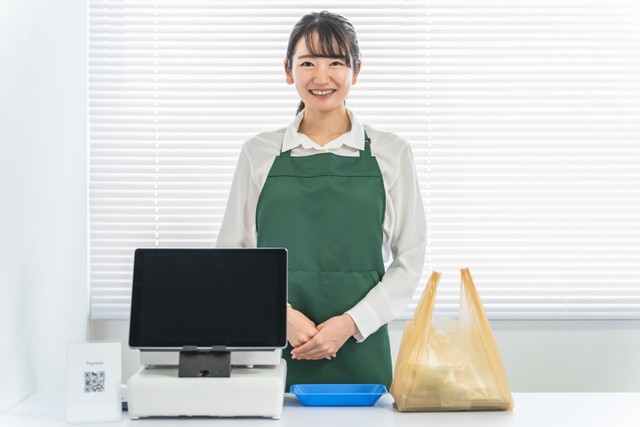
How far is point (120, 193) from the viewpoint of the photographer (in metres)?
3.00

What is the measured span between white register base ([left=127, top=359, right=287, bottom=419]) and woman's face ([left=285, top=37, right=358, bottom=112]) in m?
0.78

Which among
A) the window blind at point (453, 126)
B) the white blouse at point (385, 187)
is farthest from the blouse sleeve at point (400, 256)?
the window blind at point (453, 126)

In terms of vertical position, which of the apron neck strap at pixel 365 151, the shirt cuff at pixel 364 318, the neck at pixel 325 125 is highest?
the neck at pixel 325 125

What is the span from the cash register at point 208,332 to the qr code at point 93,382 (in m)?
0.07

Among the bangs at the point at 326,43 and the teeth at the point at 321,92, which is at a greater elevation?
the bangs at the point at 326,43

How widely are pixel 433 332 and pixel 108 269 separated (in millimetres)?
1730

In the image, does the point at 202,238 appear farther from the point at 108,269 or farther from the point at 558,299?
the point at 558,299

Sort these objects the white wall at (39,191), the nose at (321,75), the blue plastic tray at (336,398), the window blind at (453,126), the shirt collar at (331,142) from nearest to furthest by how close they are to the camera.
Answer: the blue plastic tray at (336,398), the white wall at (39,191), the nose at (321,75), the shirt collar at (331,142), the window blind at (453,126)

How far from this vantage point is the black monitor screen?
1.58 m

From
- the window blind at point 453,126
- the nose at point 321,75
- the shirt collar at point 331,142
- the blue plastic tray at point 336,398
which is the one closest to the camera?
the blue plastic tray at point 336,398

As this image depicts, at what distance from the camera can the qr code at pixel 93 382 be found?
1552mm

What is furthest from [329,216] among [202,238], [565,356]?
[565,356]

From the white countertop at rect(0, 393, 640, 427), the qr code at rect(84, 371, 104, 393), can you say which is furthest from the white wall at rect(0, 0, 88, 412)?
the qr code at rect(84, 371, 104, 393)

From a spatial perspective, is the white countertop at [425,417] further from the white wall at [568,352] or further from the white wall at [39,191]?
the white wall at [568,352]
